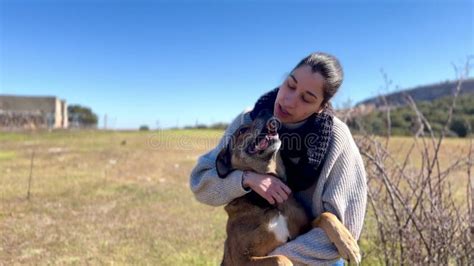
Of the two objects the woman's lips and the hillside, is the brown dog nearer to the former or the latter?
the woman's lips

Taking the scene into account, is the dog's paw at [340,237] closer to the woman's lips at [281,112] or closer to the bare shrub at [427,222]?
the woman's lips at [281,112]

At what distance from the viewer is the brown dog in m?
2.43

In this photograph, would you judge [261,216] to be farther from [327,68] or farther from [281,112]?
[327,68]

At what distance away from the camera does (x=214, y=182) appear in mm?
2643

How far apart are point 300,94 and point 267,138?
384mm

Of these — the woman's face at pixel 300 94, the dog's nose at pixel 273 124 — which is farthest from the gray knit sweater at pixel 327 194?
the dog's nose at pixel 273 124

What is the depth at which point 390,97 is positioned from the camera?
6.10m

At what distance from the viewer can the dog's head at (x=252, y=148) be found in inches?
105

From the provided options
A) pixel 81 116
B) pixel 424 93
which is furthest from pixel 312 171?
pixel 81 116

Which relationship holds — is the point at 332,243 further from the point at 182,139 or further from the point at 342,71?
the point at 182,139

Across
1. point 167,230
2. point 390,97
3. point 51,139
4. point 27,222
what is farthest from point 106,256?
point 51,139

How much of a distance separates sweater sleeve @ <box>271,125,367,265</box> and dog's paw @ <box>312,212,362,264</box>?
5 cm

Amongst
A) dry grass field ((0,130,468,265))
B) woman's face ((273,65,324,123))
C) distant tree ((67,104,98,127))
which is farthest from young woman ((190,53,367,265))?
distant tree ((67,104,98,127))

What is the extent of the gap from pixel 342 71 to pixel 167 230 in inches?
239
